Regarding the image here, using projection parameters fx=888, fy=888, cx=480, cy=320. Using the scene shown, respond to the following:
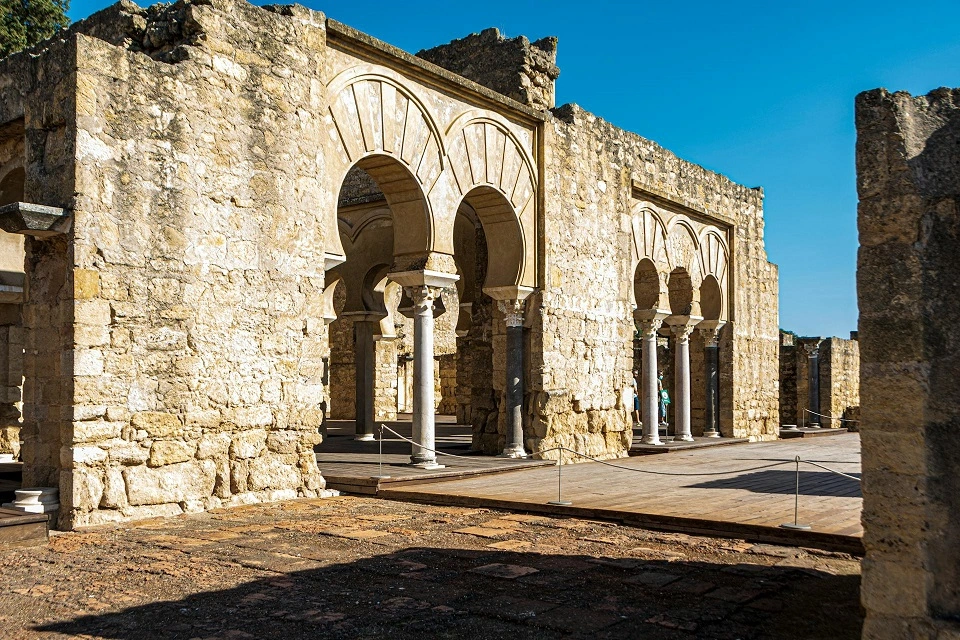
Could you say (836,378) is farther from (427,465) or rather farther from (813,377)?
(427,465)

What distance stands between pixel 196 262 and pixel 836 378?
18550 mm

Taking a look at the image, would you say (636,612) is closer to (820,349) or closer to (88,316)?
(88,316)

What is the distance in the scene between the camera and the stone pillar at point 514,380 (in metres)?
10.9

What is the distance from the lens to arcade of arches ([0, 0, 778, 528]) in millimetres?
6613

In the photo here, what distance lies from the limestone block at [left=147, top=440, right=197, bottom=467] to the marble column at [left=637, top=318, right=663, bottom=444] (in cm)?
834

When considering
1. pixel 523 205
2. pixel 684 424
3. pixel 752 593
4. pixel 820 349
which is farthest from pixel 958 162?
pixel 820 349

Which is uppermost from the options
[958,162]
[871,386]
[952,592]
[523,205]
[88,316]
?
[523,205]

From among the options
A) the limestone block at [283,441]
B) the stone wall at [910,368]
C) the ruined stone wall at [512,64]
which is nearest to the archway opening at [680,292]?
the ruined stone wall at [512,64]

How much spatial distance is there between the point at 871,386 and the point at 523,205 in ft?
25.8

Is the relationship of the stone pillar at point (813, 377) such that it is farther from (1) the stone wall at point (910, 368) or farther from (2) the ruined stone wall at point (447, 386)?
(1) the stone wall at point (910, 368)

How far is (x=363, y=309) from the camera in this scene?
14.6m

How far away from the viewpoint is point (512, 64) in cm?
1146

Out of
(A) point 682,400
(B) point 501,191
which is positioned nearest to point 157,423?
(B) point 501,191

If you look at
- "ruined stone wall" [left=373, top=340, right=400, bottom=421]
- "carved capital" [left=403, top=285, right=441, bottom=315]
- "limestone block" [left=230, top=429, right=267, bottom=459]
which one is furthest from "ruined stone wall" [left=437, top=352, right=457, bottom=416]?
"limestone block" [left=230, top=429, right=267, bottom=459]
